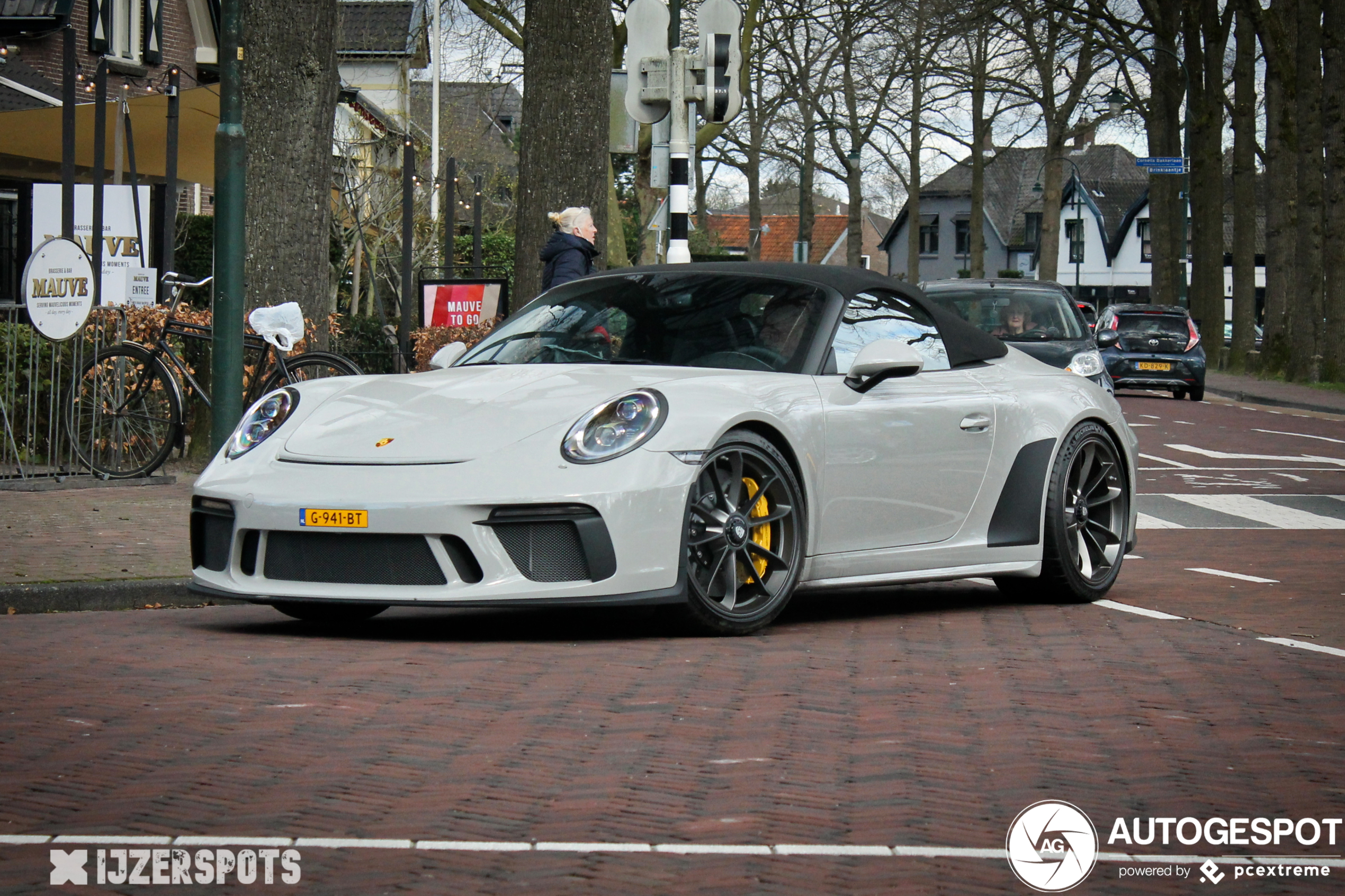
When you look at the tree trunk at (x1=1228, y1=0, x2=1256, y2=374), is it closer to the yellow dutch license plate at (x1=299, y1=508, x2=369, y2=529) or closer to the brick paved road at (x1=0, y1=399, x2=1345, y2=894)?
the brick paved road at (x1=0, y1=399, x2=1345, y2=894)

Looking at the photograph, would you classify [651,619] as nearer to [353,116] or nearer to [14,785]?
[14,785]

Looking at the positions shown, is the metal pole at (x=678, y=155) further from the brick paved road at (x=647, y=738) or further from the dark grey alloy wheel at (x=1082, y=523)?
the brick paved road at (x=647, y=738)

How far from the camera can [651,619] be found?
22.7 feet

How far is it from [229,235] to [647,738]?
18.6 ft

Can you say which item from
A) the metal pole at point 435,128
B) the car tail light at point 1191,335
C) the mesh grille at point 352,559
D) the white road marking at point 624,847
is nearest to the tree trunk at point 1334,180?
the car tail light at point 1191,335

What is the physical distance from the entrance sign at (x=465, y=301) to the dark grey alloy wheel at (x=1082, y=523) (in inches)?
326

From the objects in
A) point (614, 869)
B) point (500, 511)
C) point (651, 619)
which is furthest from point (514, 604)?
point (614, 869)

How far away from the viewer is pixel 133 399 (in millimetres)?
11789

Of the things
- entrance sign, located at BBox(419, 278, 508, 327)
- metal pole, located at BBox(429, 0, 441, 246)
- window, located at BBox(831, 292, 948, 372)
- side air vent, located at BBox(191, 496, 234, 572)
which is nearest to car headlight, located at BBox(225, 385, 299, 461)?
side air vent, located at BBox(191, 496, 234, 572)

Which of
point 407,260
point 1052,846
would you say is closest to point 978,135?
point 407,260

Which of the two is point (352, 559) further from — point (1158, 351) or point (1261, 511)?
point (1158, 351)

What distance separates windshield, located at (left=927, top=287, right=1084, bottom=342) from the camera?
57.8ft

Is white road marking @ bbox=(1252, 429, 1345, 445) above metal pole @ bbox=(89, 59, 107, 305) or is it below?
below

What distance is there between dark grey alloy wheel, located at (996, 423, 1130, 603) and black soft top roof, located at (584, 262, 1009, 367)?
21.8 inches
